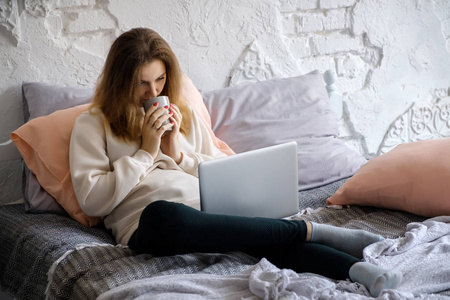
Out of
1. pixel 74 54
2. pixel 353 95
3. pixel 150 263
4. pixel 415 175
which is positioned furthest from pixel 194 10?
pixel 150 263

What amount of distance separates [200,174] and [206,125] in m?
0.60

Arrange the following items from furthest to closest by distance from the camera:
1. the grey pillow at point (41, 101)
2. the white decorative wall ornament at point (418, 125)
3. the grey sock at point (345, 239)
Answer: the white decorative wall ornament at point (418, 125), the grey pillow at point (41, 101), the grey sock at point (345, 239)

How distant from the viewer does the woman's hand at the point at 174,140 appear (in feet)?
5.61

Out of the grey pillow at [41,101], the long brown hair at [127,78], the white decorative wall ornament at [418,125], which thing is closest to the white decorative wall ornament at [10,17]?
the grey pillow at [41,101]

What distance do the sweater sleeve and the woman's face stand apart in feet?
0.48

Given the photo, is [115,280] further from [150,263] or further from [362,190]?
[362,190]

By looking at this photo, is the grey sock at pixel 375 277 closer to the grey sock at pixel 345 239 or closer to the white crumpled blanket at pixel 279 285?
the white crumpled blanket at pixel 279 285

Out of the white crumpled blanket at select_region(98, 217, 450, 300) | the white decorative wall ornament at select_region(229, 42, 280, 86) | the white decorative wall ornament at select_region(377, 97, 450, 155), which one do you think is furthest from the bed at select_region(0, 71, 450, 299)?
the white decorative wall ornament at select_region(377, 97, 450, 155)

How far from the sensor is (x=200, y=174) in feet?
4.71

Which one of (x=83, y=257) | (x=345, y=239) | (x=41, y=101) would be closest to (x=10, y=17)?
(x=41, y=101)

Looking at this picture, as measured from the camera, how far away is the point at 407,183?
1777 mm

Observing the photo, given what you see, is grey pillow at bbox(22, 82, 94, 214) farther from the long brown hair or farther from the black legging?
the black legging

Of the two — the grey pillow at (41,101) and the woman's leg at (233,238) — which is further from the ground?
the grey pillow at (41,101)

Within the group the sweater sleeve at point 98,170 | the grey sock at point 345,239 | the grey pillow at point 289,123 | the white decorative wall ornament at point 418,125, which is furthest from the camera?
the white decorative wall ornament at point 418,125
